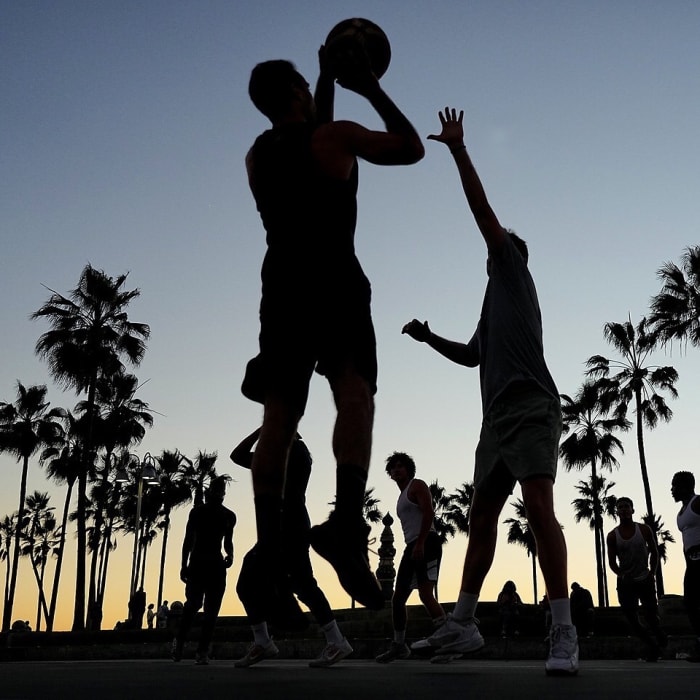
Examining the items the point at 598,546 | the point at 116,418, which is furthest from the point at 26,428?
the point at 598,546

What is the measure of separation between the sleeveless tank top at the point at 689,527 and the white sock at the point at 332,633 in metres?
4.62

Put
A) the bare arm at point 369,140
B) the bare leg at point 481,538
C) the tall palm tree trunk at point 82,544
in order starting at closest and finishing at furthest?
the bare arm at point 369,140, the bare leg at point 481,538, the tall palm tree trunk at point 82,544

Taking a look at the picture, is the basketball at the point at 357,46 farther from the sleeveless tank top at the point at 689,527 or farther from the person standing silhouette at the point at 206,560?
the sleeveless tank top at the point at 689,527

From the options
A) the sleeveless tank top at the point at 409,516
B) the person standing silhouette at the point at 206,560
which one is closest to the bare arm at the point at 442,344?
the sleeveless tank top at the point at 409,516

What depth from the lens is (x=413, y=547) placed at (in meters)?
7.47

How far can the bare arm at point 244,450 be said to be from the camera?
191 inches

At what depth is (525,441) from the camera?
13.2ft

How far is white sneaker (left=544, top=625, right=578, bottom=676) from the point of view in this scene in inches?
131

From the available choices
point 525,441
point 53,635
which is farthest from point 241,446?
point 53,635

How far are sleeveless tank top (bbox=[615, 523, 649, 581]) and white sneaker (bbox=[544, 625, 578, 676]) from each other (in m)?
6.03

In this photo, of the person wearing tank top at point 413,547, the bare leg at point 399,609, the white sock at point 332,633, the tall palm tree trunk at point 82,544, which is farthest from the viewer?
the tall palm tree trunk at point 82,544

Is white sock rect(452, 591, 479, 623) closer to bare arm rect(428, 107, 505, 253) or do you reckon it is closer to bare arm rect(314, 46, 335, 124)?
bare arm rect(428, 107, 505, 253)

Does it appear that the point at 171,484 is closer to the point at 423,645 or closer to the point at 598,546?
the point at 598,546

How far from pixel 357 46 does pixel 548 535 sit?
2214 millimetres
